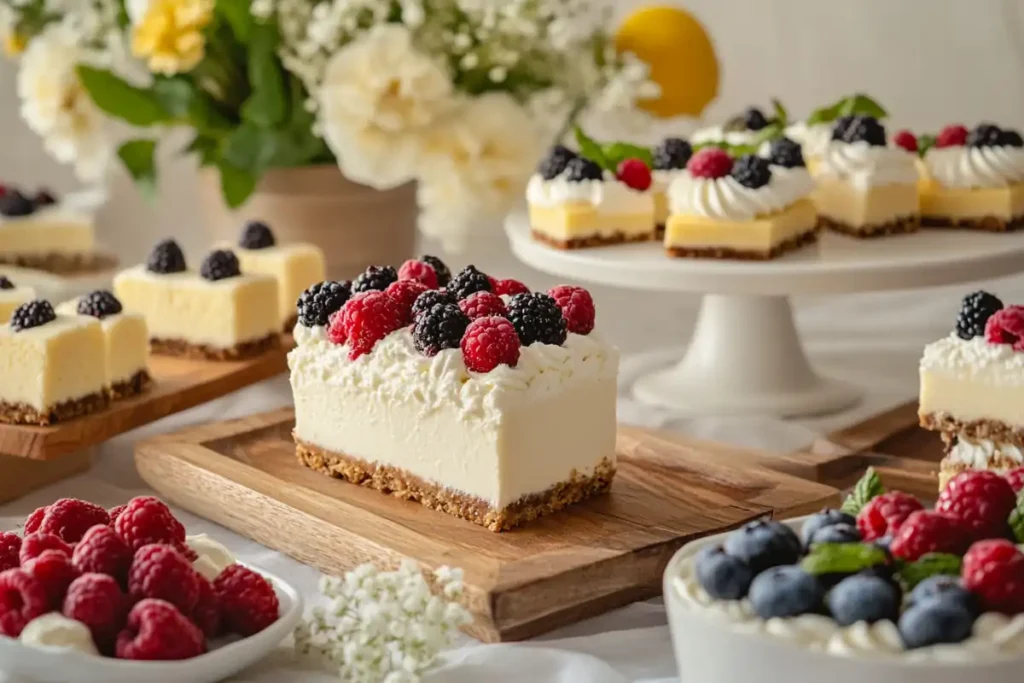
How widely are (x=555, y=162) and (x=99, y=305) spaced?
0.92 metres

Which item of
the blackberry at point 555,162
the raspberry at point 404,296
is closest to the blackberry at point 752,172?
the blackberry at point 555,162

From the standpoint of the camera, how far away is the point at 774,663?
4.53 feet

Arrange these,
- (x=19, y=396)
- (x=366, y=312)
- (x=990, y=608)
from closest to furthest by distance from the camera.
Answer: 1. (x=990, y=608)
2. (x=366, y=312)
3. (x=19, y=396)

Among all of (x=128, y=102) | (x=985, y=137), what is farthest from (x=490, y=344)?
(x=128, y=102)

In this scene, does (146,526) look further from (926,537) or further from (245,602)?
(926,537)

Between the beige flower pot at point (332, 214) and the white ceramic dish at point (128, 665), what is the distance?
1.88m

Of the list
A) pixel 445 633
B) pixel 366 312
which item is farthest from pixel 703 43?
pixel 445 633

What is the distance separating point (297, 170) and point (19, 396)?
109 centimetres

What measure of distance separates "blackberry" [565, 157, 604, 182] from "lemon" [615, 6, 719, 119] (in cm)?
43

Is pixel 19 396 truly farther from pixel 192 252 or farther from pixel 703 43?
pixel 192 252

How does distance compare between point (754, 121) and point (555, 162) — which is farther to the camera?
point (754, 121)

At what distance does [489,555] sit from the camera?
2.02 m

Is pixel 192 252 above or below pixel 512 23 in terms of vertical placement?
below

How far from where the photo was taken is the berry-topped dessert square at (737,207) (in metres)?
2.79
